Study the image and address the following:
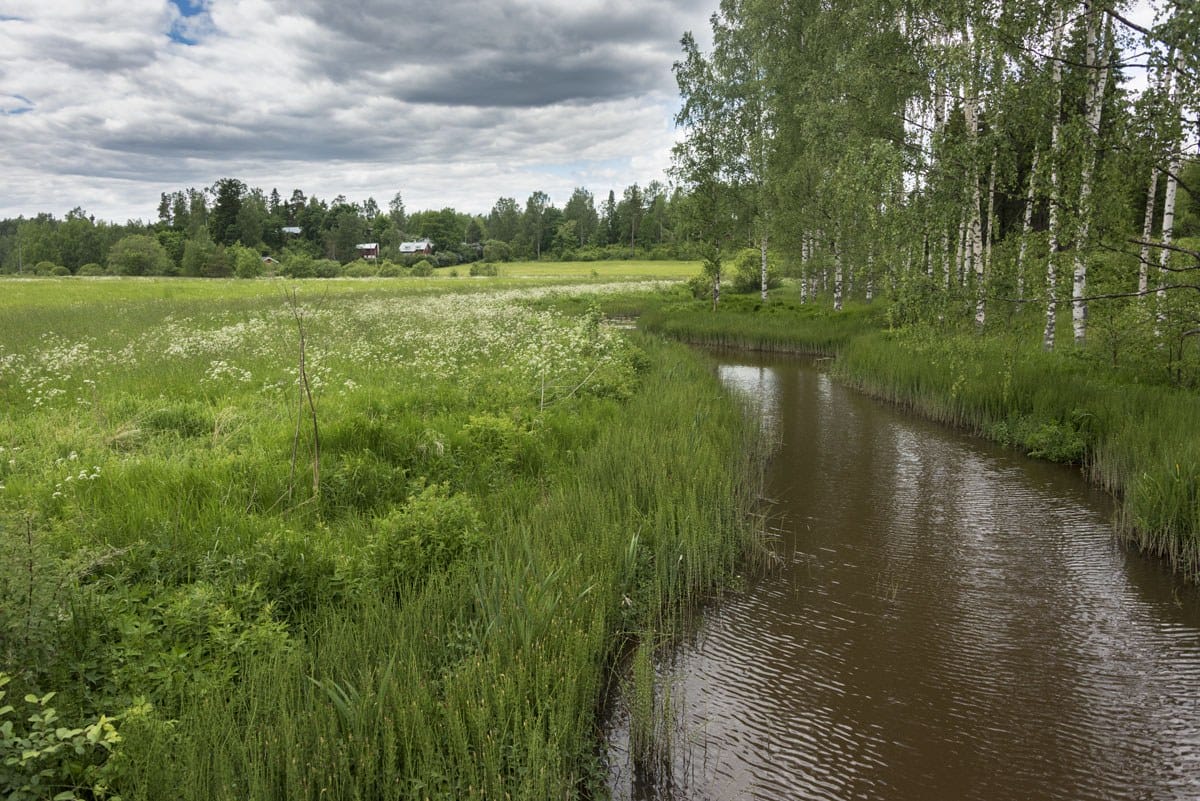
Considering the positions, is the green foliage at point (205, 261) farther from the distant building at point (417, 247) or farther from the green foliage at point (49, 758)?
the green foliage at point (49, 758)

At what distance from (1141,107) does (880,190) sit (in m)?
7.03

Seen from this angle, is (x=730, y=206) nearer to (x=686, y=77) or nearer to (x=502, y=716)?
(x=686, y=77)

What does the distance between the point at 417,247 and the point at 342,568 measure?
13350cm

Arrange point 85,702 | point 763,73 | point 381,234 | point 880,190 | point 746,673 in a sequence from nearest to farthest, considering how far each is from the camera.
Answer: point 85,702, point 746,673, point 880,190, point 763,73, point 381,234

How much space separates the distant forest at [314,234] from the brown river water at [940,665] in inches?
2675

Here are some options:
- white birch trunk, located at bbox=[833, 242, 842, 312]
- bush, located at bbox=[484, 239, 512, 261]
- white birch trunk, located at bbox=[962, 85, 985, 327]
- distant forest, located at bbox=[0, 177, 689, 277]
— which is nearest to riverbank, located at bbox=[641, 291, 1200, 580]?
white birch trunk, located at bbox=[962, 85, 985, 327]

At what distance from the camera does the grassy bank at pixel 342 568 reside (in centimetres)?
391

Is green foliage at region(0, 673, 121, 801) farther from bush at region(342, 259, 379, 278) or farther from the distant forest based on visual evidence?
the distant forest

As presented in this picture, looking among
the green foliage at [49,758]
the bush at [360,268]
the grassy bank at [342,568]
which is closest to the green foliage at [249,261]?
the bush at [360,268]

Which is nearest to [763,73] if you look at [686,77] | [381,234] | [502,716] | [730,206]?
[686,77]

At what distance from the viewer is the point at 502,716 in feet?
14.1

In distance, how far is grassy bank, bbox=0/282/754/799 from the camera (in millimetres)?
3908

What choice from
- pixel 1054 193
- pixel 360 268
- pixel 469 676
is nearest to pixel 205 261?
pixel 360 268

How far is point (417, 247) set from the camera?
131750 millimetres
